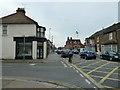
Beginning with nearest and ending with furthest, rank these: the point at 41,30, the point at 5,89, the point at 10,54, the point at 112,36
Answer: the point at 5,89 → the point at 10,54 → the point at 41,30 → the point at 112,36

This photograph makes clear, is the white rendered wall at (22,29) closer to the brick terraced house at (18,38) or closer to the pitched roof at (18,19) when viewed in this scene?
the brick terraced house at (18,38)

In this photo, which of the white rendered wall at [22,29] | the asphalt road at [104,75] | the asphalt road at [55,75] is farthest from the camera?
the white rendered wall at [22,29]

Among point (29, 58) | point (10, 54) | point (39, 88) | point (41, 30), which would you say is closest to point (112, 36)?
point (41, 30)

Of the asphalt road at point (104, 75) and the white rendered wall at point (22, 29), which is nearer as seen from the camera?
the asphalt road at point (104, 75)

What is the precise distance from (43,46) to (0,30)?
290 inches

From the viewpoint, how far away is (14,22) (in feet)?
84.1

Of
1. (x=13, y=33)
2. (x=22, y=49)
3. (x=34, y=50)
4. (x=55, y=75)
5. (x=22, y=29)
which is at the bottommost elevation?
(x=55, y=75)

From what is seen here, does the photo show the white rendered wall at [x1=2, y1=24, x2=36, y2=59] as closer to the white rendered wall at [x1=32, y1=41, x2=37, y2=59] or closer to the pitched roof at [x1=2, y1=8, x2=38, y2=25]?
the pitched roof at [x1=2, y1=8, x2=38, y2=25]

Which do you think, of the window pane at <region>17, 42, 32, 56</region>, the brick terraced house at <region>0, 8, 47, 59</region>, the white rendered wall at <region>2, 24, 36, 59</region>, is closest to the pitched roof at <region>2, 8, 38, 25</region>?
the brick terraced house at <region>0, 8, 47, 59</region>

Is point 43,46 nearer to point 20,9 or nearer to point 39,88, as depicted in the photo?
point 20,9

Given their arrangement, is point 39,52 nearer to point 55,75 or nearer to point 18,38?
point 18,38

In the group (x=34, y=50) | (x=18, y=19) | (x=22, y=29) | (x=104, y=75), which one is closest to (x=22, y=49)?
(x=34, y=50)

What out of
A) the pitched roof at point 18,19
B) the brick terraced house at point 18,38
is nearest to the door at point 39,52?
the brick terraced house at point 18,38

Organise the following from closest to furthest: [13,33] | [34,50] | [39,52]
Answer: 1. [34,50]
2. [13,33]
3. [39,52]
